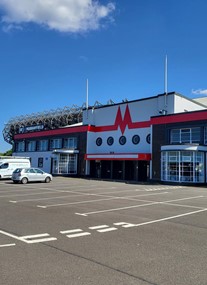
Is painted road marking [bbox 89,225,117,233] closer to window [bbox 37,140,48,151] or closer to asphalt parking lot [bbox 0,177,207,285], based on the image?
asphalt parking lot [bbox 0,177,207,285]

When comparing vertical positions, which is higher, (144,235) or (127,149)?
(127,149)

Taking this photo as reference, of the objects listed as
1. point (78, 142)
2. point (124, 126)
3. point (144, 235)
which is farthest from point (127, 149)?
point (144, 235)

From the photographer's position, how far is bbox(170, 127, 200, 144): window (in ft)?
106

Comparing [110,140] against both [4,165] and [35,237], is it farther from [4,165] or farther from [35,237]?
[35,237]

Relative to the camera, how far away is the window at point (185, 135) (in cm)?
3219

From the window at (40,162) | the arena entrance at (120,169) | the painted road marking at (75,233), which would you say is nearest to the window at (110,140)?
the arena entrance at (120,169)

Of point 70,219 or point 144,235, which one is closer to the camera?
point 144,235

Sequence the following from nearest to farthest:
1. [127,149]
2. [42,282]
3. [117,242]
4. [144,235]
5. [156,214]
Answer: [42,282], [117,242], [144,235], [156,214], [127,149]

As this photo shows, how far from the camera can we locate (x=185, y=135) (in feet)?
108

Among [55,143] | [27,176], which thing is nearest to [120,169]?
[55,143]

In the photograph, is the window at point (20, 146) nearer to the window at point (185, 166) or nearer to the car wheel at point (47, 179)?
the car wheel at point (47, 179)

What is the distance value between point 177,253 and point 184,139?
2755 cm

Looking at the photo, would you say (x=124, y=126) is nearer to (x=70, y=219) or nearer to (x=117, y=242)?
(x=70, y=219)

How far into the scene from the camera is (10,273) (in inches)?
199
